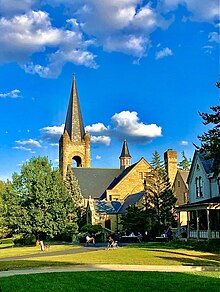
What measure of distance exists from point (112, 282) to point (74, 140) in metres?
76.3

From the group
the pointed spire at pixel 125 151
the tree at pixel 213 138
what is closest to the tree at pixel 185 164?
the pointed spire at pixel 125 151

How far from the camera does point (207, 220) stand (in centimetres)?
3403

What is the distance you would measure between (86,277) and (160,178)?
116ft

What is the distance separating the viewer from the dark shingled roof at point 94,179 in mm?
76975

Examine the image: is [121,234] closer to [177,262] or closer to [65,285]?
[177,262]

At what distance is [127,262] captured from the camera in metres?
21.6

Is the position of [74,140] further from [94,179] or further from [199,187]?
[199,187]

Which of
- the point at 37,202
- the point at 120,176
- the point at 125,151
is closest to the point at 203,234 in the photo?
the point at 37,202

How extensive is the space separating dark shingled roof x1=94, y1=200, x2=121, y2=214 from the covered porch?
24.7 m

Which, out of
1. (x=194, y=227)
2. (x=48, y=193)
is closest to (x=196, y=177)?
(x=194, y=227)

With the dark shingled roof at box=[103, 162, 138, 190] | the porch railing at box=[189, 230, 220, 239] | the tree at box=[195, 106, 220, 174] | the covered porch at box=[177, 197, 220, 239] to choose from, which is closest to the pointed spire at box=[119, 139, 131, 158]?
the dark shingled roof at box=[103, 162, 138, 190]

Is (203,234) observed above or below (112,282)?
above

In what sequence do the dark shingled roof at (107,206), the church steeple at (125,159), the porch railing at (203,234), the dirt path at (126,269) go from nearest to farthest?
the dirt path at (126,269)
the porch railing at (203,234)
the dark shingled roof at (107,206)
the church steeple at (125,159)

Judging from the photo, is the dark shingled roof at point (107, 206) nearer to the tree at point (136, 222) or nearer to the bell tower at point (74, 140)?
the tree at point (136, 222)
